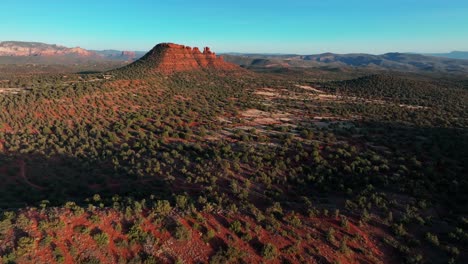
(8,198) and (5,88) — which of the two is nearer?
(8,198)

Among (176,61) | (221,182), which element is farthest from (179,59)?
(221,182)

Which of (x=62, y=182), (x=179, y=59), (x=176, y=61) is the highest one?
(x=179, y=59)

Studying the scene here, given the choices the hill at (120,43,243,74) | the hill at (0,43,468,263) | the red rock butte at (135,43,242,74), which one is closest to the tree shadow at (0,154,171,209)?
the hill at (0,43,468,263)

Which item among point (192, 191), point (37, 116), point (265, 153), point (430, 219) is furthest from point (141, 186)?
point (37, 116)

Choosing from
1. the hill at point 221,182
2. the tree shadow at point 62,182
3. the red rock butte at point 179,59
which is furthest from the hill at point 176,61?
the tree shadow at point 62,182

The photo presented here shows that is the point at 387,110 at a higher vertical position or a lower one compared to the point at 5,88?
lower

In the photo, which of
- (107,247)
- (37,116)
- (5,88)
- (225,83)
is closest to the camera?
(107,247)

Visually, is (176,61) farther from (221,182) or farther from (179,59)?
(221,182)

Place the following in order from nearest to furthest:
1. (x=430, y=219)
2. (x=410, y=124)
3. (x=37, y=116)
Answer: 1. (x=430, y=219)
2. (x=37, y=116)
3. (x=410, y=124)

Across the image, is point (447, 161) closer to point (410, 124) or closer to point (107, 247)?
point (410, 124)
